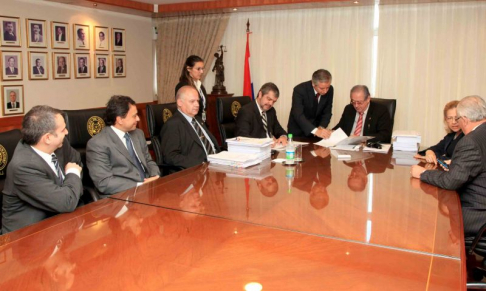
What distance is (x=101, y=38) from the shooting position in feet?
22.3

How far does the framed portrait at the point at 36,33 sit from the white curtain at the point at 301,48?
8.95 feet

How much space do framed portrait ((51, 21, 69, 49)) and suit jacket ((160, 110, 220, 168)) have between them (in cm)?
327

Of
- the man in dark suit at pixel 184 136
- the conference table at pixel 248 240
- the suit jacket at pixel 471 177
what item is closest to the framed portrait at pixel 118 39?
the man in dark suit at pixel 184 136

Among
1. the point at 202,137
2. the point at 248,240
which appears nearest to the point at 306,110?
the point at 202,137

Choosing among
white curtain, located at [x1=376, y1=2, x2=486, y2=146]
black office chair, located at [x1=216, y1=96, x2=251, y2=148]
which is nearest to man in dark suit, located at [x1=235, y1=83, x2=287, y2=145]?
black office chair, located at [x1=216, y1=96, x2=251, y2=148]

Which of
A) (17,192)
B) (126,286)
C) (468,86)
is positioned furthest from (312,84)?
(126,286)

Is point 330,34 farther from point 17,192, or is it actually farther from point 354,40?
point 17,192

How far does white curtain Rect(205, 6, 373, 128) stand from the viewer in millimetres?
6617

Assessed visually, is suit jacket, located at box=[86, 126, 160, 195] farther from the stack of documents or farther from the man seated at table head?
the stack of documents

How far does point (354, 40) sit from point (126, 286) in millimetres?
5878

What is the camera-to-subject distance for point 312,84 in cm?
495

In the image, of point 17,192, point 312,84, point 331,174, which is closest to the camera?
point 17,192

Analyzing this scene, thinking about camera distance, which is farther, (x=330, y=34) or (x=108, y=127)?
(x=330, y=34)

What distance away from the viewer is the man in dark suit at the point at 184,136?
3555 millimetres
